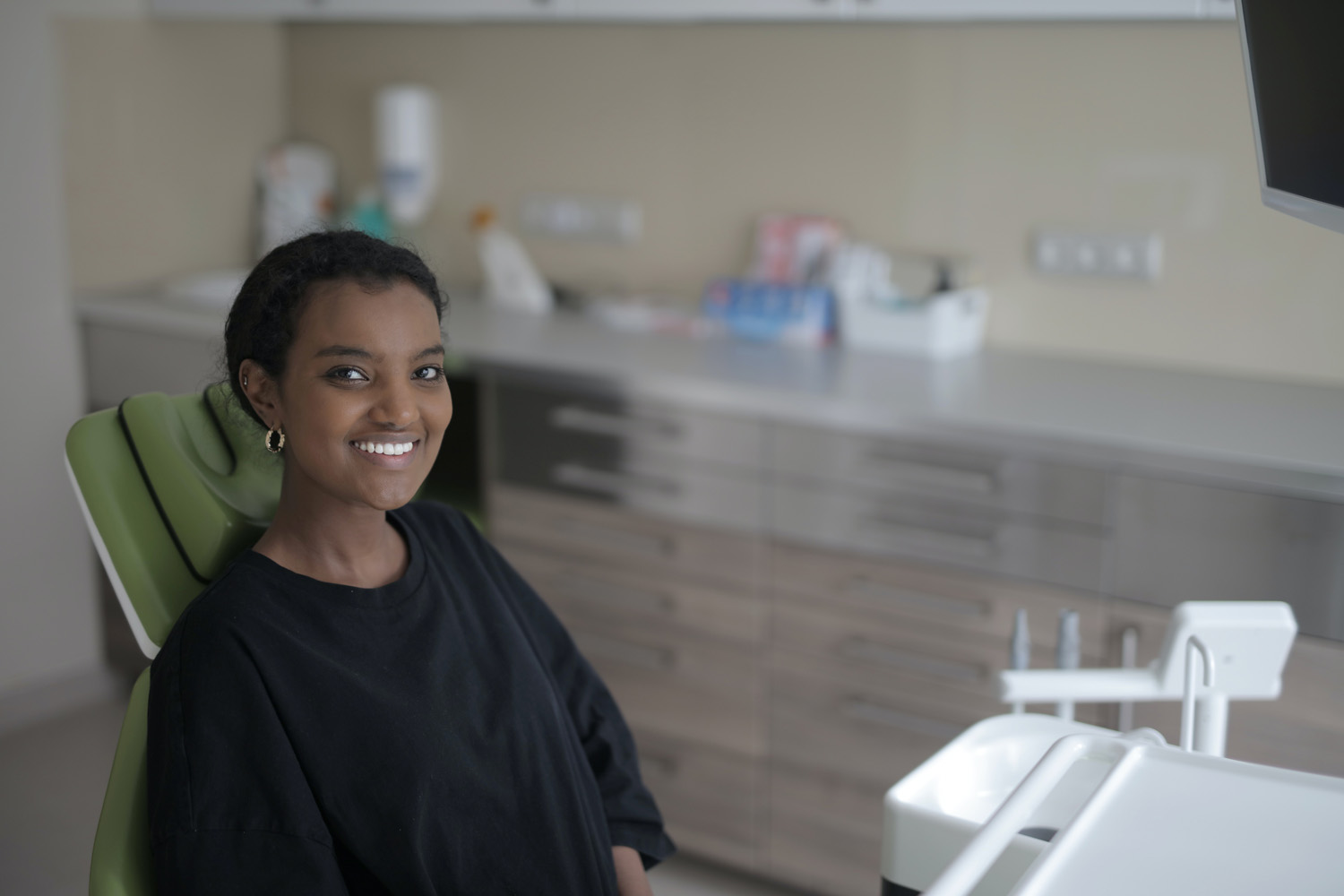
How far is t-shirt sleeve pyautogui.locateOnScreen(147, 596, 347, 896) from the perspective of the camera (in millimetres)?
1005

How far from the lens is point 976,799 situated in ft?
3.75

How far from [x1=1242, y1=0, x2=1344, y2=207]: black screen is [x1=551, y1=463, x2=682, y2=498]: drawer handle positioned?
1227 millimetres

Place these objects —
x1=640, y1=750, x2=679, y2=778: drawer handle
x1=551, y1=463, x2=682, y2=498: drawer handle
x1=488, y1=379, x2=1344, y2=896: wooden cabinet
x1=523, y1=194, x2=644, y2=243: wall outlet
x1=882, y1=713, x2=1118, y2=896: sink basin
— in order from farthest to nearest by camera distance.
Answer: x1=523, y1=194, x2=644, y2=243: wall outlet → x1=640, y1=750, x2=679, y2=778: drawer handle → x1=551, y1=463, x2=682, y2=498: drawer handle → x1=488, y1=379, x2=1344, y2=896: wooden cabinet → x1=882, y1=713, x2=1118, y2=896: sink basin

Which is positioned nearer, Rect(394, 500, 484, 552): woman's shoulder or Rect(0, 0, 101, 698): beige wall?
Rect(394, 500, 484, 552): woman's shoulder

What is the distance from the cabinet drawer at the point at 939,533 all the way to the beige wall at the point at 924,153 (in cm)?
58

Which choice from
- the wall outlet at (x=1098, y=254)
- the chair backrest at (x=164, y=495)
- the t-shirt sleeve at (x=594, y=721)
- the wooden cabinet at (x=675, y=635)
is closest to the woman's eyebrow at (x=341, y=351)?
the chair backrest at (x=164, y=495)

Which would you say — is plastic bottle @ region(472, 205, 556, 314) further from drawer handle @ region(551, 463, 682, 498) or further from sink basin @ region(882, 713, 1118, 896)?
sink basin @ region(882, 713, 1118, 896)

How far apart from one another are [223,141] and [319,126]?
24 centimetres

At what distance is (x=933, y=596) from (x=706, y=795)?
608mm

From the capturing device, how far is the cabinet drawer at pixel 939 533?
190 centimetres

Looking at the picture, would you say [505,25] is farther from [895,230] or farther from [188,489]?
[188,489]

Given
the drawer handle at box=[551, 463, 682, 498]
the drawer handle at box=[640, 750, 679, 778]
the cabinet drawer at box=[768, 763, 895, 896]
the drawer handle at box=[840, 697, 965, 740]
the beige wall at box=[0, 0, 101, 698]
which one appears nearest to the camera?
the drawer handle at box=[840, 697, 965, 740]

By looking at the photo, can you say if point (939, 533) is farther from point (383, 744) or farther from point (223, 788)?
point (223, 788)

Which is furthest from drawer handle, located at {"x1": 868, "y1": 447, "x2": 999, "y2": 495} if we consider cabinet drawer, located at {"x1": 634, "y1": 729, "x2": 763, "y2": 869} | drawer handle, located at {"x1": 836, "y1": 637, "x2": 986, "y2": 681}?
cabinet drawer, located at {"x1": 634, "y1": 729, "x2": 763, "y2": 869}
